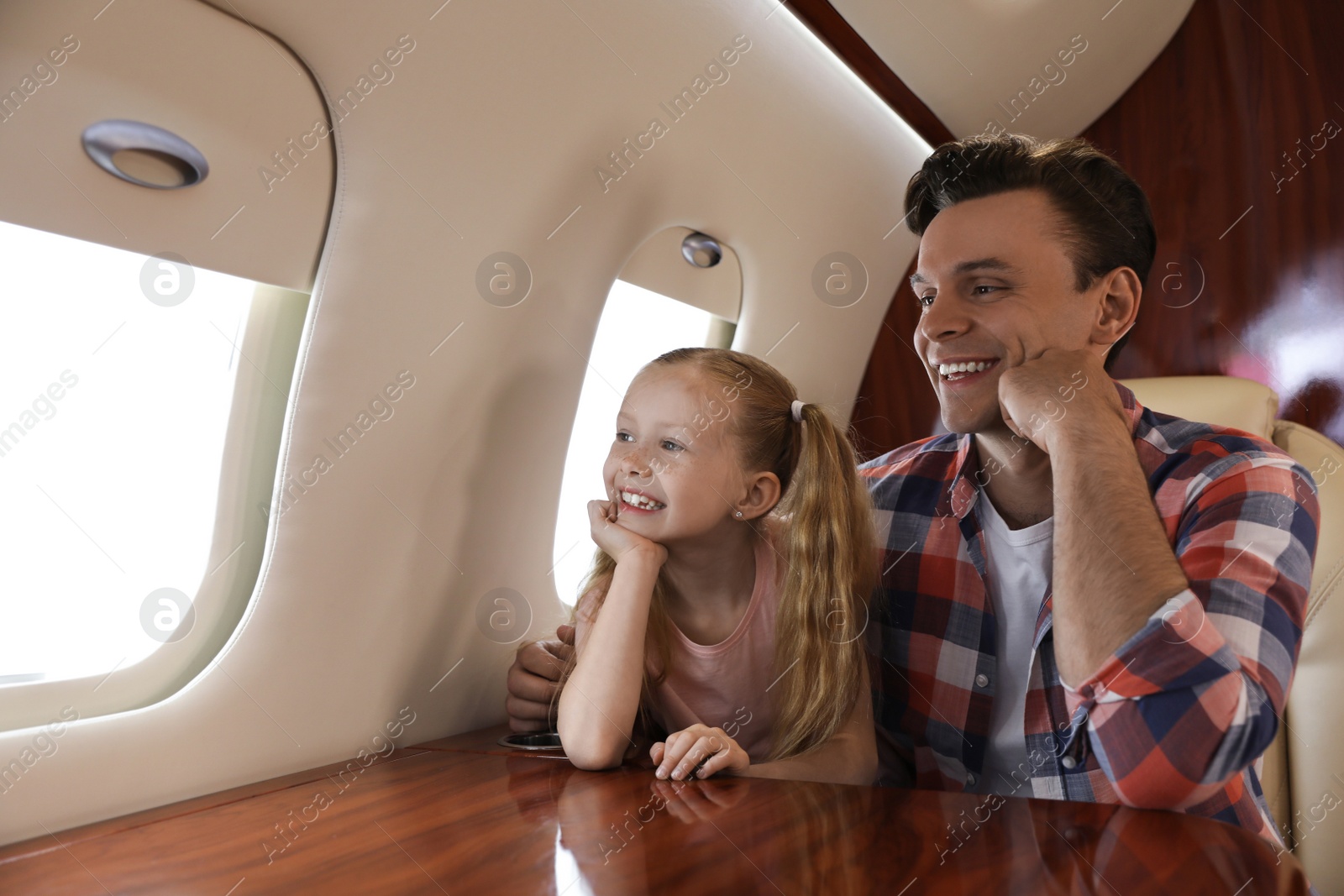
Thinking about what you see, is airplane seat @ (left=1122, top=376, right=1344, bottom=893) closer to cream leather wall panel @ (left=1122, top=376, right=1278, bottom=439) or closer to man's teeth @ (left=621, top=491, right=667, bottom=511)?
cream leather wall panel @ (left=1122, top=376, right=1278, bottom=439)

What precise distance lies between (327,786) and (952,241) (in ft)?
4.11

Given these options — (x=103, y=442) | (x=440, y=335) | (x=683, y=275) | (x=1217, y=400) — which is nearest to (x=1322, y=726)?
(x=1217, y=400)

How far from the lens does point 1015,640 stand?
1.39m

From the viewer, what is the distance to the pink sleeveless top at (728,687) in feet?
4.58

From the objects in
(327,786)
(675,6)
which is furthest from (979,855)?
(675,6)

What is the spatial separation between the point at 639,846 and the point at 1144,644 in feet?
1.89

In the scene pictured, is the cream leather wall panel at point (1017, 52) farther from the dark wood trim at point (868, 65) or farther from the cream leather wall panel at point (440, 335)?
the cream leather wall panel at point (440, 335)

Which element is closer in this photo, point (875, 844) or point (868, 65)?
point (875, 844)

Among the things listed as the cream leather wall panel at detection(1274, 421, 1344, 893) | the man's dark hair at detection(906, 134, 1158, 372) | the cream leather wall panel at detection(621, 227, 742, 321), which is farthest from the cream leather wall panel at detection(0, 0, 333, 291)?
the cream leather wall panel at detection(1274, 421, 1344, 893)

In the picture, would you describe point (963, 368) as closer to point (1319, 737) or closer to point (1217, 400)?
point (1217, 400)

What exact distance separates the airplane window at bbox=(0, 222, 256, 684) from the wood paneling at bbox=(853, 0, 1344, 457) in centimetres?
211

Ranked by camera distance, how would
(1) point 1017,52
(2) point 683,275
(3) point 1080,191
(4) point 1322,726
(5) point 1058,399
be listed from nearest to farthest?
(5) point 1058,399
(3) point 1080,191
(4) point 1322,726
(2) point 683,275
(1) point 1017,52

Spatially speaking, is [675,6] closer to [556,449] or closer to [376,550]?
[556,449]

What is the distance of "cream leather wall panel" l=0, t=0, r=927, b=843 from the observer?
3.51ft
